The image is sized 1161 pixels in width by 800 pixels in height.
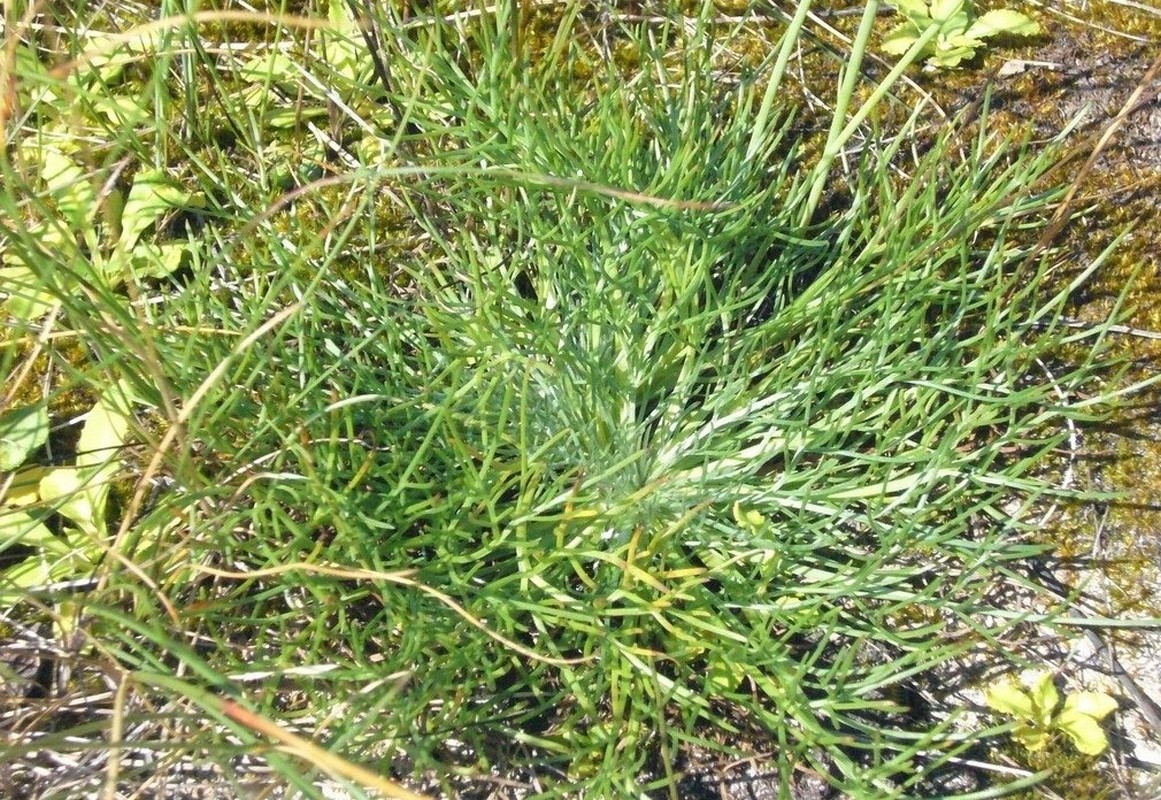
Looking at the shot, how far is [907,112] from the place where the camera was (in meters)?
1.25

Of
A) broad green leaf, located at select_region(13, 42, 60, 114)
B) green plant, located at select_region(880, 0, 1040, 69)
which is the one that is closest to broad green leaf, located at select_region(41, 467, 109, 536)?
broad green leaf, located at select_region(13, 42, 60, 114)

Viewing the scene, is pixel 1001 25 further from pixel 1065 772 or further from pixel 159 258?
pixel 159 258

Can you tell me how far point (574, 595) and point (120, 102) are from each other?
895 mm

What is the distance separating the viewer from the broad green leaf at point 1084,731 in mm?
981

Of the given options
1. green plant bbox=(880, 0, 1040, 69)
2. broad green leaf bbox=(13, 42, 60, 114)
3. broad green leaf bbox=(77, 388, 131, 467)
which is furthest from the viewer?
green plant bbox=(880, 0, 1040, 69)

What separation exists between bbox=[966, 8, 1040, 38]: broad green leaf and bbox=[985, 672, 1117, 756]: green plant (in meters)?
0.83

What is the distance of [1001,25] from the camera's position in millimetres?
1252

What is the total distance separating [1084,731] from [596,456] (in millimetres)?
591

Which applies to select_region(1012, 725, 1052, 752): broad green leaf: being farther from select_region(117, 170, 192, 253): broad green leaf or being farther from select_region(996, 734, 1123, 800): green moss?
select_region(117, 170, 192, 253): broad green leaf

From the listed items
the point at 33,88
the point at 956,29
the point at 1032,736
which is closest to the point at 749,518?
the point at 1032,736

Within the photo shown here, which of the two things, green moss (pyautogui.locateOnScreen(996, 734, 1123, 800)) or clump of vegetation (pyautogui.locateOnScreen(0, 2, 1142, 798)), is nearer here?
clump of vegetation (pyautogui.locateOnScreen(0, 2, 1142, 798))

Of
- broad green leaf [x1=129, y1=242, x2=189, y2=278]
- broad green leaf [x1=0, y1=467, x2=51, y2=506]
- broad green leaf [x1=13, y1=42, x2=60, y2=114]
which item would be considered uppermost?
broad green leaf [x1=13, y1=42, x2=60, y2=114]

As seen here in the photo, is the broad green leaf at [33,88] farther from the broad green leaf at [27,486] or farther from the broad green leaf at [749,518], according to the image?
the broad green leaf at [749,518]

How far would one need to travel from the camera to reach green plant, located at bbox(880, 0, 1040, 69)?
125cm
